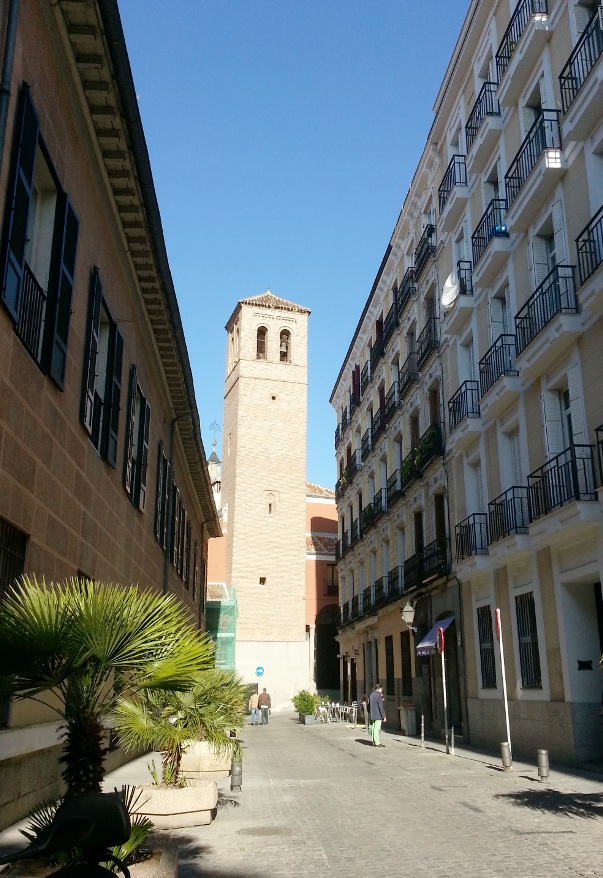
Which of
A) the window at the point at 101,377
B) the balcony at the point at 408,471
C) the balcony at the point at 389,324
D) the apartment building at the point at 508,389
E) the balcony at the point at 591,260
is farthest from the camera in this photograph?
the balcony at the point at 389,324

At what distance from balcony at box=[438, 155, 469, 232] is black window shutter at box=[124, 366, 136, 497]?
11417mm

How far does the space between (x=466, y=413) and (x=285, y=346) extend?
119 ft

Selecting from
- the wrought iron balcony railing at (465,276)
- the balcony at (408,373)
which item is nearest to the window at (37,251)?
the wrought iron balcony railing at (465,276)

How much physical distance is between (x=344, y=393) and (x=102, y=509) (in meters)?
32.7

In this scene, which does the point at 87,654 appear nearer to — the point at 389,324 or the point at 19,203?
the point at 19,203

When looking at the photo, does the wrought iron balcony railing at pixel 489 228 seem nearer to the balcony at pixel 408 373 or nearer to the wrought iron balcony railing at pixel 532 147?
the wrought iron balcony railing at pixel 532 147

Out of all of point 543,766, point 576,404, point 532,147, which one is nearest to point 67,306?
point 576,404

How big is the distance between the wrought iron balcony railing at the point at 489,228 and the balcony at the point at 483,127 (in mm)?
1609

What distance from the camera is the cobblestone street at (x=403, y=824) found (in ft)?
23.0

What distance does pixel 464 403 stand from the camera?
2106 centimetres

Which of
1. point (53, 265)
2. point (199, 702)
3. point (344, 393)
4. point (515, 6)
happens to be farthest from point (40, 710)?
point (344, 393)

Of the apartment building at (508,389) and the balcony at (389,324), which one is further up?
the balcony at (389,324)

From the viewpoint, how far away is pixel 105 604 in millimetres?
5547

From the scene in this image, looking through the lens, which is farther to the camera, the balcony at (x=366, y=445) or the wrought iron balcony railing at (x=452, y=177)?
the balcony at (x=366, y=445)
